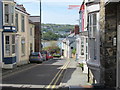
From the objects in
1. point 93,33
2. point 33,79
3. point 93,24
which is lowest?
point 33,79

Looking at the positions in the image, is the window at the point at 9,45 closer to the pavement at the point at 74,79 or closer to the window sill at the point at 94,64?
the pavement at the point at 74,79

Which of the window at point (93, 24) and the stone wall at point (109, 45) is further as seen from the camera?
the window at point (93, 24)

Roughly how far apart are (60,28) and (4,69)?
126440 mm

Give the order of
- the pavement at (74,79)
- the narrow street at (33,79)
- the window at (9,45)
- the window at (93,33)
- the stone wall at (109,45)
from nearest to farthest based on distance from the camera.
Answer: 1. the stone wall at (109,45)
2. the window at (93,33)
3. the narrow street at (33,79)
4. the pavement at (74,79)
5. the window at (9,45)

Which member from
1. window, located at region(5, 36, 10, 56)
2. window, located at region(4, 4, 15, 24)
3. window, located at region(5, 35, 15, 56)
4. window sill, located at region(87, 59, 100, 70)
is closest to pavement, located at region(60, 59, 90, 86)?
window sill, located at region(87, 59, 100, 70)

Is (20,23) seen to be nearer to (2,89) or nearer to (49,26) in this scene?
(2,89)

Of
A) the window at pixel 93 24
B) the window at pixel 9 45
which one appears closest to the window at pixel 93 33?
the window at pixel 93 24

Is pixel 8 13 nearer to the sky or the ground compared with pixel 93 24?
nearer to the sky

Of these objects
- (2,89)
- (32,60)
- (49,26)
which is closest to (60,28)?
(49,26)

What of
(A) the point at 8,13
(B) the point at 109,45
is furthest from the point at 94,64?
(A) the point at 8,13

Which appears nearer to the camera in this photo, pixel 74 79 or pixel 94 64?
pixel 94 64

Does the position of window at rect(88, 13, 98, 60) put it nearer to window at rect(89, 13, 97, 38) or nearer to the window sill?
window at rect(89, 13, 97, 38)

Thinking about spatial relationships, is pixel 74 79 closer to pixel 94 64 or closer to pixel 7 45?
pixel 94 64

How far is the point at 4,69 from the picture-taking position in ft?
57.3
